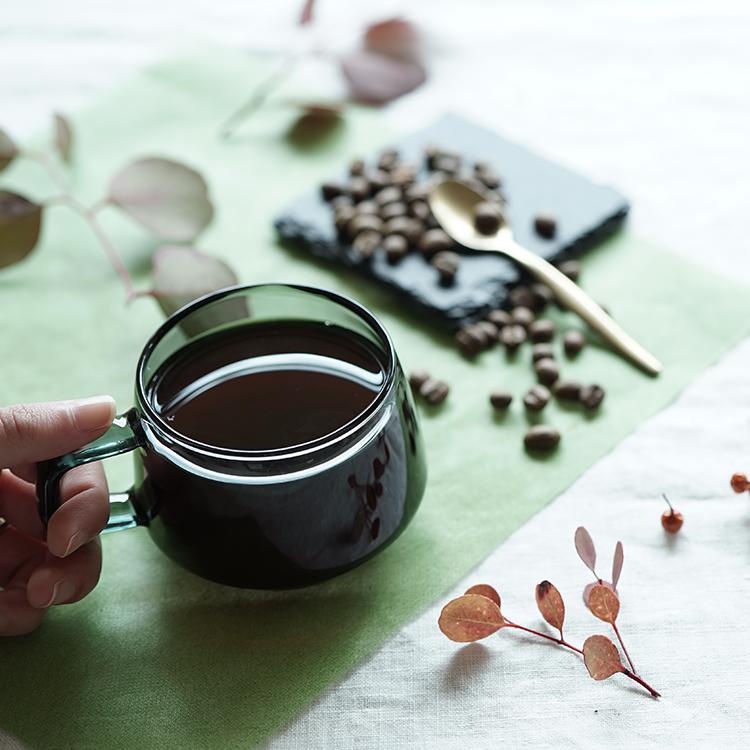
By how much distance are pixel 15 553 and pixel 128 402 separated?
0.64 ft

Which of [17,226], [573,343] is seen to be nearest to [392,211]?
[573,343]

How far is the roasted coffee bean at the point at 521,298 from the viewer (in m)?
0.92

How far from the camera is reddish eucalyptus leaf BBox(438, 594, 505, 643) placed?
0.63 m

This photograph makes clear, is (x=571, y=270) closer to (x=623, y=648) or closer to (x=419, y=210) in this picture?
(x=419, y=210)

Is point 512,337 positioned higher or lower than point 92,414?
lower

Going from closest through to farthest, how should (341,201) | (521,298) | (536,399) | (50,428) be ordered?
(50,428)
(536,399)
(521,298)
(341,201)

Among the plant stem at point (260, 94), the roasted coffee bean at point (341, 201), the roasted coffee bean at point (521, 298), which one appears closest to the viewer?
the roasted coffee bean at point (521, 298)

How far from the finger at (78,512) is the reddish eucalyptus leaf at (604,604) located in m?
0.29

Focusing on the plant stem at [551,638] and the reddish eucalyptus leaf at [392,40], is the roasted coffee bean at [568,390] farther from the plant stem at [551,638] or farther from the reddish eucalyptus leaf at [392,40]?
the reddish eucalyptus leaf at [392,40]

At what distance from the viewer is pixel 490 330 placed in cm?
89

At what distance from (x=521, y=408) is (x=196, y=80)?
63cm

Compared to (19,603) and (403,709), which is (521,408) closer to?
(403,709)

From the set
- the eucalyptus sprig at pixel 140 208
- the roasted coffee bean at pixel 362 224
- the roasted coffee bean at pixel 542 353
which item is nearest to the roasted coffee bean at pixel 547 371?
the roasted coffee bean at pixel 542 353

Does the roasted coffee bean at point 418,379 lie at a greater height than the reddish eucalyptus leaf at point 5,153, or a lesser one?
lesser
